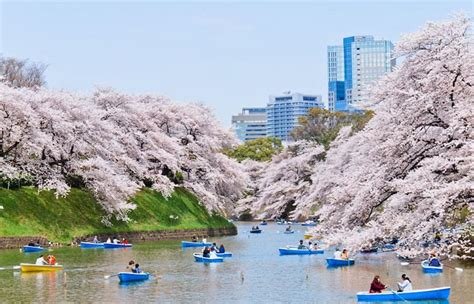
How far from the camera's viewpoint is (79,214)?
5991 centimetres

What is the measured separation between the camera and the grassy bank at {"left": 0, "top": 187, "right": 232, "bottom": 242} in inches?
2121

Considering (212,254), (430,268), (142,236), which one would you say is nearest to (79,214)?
(142,236)

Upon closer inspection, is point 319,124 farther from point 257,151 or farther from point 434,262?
point 434,262

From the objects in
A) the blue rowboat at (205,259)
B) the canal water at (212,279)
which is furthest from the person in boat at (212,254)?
the canal water at (212,279)

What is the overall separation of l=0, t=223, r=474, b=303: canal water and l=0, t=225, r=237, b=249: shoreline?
205 cm

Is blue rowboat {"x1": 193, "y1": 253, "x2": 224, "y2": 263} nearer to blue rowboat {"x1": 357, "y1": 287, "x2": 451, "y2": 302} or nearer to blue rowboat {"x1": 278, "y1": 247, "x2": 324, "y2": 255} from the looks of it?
blue rowboat {"x1": 278, "y1": 247, "x2": 324, "y2": 255}

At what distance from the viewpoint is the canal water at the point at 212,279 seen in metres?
31.3

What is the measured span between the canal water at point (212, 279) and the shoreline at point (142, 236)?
2.05 m

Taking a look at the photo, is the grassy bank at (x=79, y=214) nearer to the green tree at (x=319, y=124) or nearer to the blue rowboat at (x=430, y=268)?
the blue rowboat at (x=430, y=268)

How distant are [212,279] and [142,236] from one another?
89.2ft

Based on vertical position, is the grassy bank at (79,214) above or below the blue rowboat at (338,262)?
above

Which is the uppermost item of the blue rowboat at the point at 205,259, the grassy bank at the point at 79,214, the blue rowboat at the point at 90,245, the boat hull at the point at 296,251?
the grassy bank at the point at 79,214

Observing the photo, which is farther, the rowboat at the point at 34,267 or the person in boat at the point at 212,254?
the person in boat at the point at 212,254

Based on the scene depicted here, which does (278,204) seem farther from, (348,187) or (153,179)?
(348,187)
